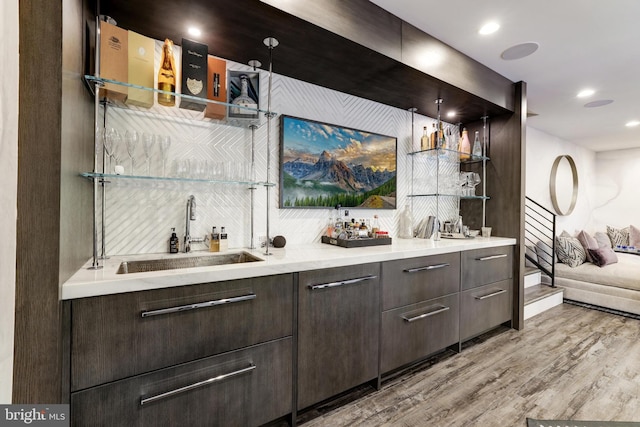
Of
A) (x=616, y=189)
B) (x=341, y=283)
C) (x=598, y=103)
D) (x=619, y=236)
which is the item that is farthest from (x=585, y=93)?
(x=616, y=189)

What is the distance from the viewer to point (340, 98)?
2.44 m

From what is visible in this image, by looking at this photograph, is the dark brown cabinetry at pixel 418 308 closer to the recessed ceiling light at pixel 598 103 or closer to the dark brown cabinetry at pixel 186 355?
the dark brown cabinetry at pixel 186 355

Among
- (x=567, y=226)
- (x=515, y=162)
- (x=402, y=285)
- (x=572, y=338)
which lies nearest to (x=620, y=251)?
(x=567, y=226)

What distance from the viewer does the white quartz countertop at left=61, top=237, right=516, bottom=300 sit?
41.9 inches

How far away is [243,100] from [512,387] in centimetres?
253

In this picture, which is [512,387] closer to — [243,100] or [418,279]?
[418,279]

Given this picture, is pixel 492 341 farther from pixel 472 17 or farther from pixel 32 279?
pixel 32 279

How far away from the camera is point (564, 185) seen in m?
5.31

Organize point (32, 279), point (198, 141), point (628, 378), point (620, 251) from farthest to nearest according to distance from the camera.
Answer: point (620, 251), point (628, 378), point (198, 141), point (32, 279)

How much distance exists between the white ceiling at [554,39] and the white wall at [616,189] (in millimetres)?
3281

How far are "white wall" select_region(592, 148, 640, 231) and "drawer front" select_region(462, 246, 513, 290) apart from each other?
5079 mm

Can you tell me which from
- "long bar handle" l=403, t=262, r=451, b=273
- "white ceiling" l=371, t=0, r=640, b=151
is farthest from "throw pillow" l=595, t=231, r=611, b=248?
"long bar handle" l=403, t=262, r=451, b=273

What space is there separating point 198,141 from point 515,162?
2879 mm

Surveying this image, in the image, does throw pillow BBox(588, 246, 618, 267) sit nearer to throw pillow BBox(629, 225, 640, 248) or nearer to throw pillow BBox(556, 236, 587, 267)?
throw pillow BBox(556, 236, 587, 267)
